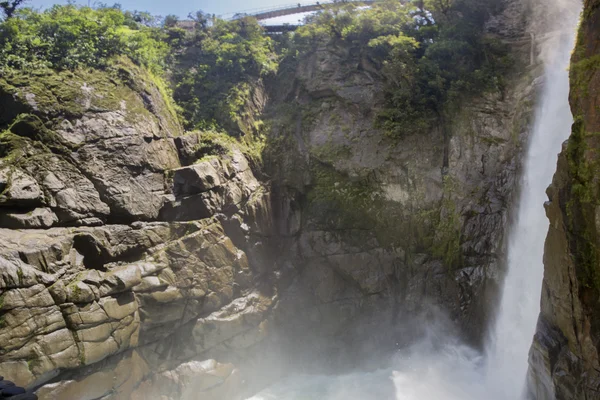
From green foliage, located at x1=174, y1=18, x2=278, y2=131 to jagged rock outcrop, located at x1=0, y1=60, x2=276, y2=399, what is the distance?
2384mm

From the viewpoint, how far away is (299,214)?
18.0 metres

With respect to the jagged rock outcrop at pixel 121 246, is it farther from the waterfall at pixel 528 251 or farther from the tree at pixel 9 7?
the waterfall at pixel 528 251

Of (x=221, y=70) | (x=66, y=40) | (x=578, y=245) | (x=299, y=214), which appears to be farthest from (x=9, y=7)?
(x=578, y=245)

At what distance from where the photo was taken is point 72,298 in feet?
38.5

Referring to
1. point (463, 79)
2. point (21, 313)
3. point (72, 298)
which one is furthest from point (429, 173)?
point (21, 313)

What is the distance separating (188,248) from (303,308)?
575 centimetres

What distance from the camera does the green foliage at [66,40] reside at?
1507 centimetres

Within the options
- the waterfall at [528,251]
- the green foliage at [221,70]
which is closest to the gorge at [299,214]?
the waterfall at [528,251]

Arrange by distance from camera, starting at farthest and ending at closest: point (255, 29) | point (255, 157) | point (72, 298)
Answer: point (255, 29) → point (255, 157) → point (72, 298)

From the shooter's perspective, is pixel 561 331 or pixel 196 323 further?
pixel 196 323

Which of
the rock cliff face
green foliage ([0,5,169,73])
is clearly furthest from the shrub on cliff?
green foliage ([0,5,169,73])

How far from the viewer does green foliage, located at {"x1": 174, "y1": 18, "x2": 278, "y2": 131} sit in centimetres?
1984

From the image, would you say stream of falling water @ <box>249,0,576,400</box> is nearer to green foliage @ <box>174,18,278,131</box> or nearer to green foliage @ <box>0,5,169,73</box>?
green foliage @ <box>174,18,278,131</box>

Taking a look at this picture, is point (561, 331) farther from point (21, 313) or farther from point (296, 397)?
point (21, 313)
